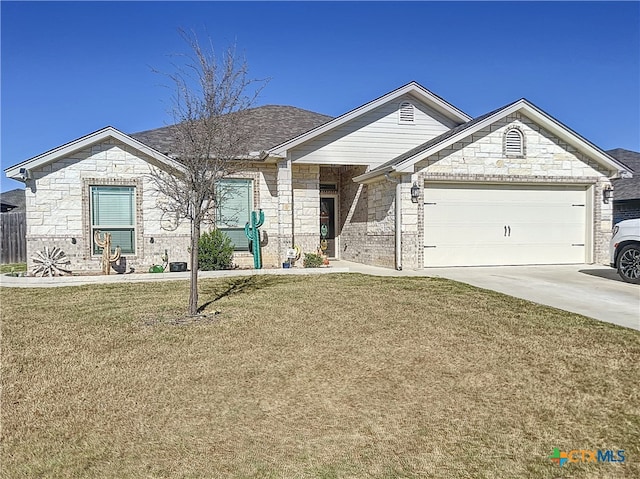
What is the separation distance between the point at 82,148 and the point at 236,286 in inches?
253

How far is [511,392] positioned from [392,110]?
1208cm

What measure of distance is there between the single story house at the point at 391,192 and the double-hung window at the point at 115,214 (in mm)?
28

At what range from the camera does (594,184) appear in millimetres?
Result: 14070

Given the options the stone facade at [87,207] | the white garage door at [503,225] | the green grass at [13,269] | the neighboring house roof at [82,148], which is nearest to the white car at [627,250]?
the white garage door at [503,225]

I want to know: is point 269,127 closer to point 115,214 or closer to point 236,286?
point 115,214

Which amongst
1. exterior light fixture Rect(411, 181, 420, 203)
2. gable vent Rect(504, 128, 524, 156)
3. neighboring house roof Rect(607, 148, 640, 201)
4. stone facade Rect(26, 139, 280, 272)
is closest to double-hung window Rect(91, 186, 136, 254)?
stone facade Rect(26, 139, 280, 272)

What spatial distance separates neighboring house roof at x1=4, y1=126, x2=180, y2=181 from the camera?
491 inches

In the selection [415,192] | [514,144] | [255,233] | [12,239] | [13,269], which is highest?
[514,144]

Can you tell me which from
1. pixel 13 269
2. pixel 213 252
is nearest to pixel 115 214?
pixel 213 252

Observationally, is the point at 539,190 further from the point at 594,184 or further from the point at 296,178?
the point at 296,178

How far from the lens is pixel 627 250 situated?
10367mm

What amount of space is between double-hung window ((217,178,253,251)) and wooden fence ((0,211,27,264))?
1015cm

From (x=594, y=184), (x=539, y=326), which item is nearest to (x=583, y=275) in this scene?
(x=594, y=184)

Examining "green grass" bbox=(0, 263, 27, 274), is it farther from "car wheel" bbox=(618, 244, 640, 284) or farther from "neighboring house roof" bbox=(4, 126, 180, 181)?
"car wheel" bbox=(618, 244, 640, 284)
